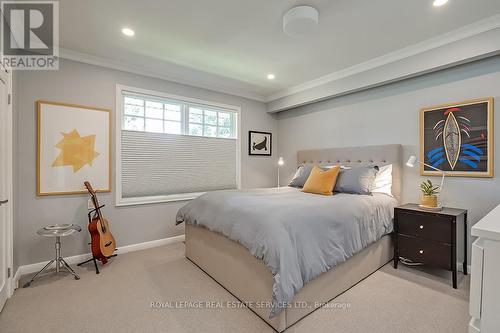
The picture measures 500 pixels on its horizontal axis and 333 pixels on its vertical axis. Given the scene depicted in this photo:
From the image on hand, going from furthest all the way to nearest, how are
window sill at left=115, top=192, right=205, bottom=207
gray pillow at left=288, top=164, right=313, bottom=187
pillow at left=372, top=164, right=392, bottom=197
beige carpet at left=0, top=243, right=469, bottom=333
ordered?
gray pillow at left=288, top=164, right=313, bottom=187 < window sill at left=115, top=192, right=205, bottom=207 < pillow at left=372, top=164, right=392, bottom=197 < beige carpet at left=0, top=243, right=469, bottom=333

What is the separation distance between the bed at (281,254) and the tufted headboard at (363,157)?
36 millimetres

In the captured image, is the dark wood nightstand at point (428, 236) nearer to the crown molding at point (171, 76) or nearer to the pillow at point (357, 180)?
the pillow at point (357, 180)

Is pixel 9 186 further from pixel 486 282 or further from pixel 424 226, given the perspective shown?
pixel 424 226

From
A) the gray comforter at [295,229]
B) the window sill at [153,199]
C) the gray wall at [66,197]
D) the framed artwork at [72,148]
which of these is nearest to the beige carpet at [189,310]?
the gray comforter at [295,229]

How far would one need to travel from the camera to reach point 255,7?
2.11m

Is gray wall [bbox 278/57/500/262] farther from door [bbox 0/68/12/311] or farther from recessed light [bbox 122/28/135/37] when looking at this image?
door [bbox 0/68/12/311]

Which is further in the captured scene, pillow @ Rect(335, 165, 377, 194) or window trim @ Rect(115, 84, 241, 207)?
window trim @ Rect(115, 84, 241, 207)

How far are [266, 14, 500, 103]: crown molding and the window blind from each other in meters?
1.72

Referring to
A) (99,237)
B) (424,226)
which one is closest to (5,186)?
(99,237)

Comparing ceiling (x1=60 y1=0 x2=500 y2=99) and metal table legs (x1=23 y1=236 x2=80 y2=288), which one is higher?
ceiling (x1=60 y1=0 x2=500 y2=99)

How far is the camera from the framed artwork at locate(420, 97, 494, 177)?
97.5 inches

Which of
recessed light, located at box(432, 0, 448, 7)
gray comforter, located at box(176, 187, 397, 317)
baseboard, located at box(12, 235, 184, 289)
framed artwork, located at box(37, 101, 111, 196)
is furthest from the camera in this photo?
framed artwork, located at box(37, 101, 111, 196)

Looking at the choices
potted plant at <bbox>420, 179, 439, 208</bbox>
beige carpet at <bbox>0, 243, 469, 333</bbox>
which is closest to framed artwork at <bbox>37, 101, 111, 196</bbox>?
beige carpet at <bbox>0, 243, 469, 333</bbox>

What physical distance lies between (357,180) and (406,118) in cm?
107
